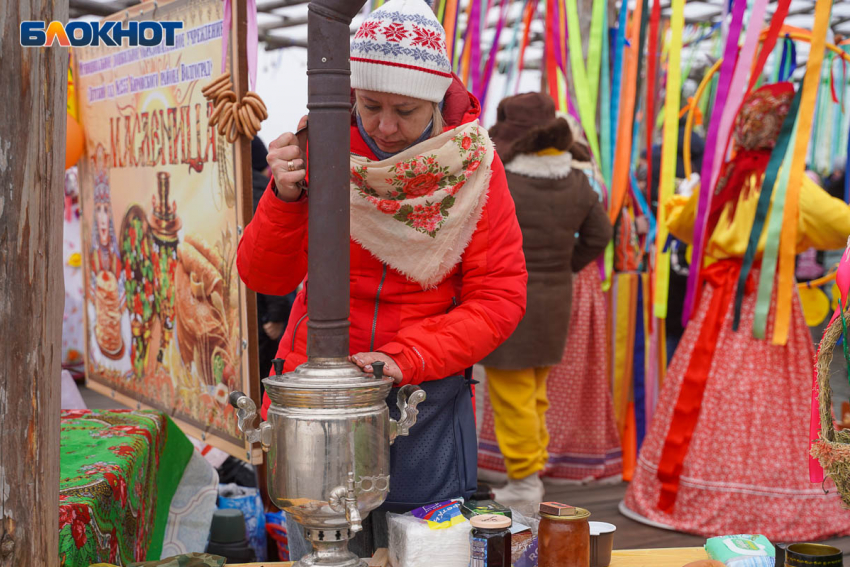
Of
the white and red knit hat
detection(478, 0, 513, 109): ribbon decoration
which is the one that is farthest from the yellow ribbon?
the white and red knit hat

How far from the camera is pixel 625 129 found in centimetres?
409

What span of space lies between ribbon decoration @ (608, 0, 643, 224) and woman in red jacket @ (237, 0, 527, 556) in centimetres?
251

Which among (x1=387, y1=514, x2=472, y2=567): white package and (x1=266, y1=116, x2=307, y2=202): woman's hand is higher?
(x1=266, y1=116, x2=307, y2=202): woman's hand

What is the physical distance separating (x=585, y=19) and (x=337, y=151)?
13.3 feet

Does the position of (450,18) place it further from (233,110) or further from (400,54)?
(400,54)

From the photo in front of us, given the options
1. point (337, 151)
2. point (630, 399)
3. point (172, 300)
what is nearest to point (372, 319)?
point (337, 151)

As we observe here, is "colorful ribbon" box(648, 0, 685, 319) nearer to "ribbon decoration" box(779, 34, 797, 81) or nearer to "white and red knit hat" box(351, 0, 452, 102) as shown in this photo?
"ribbon decoration" box(779, 34, 797, 81)

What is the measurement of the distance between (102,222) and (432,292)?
1859 millimetres

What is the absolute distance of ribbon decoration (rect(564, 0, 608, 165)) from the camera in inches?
169

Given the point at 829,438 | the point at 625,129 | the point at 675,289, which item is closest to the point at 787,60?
the point at 625,129

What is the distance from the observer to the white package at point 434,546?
142 cm

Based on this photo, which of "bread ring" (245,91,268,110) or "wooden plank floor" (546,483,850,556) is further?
"wooden plank floor" (546,483,850,556)

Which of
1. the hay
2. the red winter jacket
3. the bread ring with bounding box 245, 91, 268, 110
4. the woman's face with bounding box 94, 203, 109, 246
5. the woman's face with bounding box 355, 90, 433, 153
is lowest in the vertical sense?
the hay

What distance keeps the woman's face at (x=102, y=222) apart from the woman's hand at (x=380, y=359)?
1.91m
